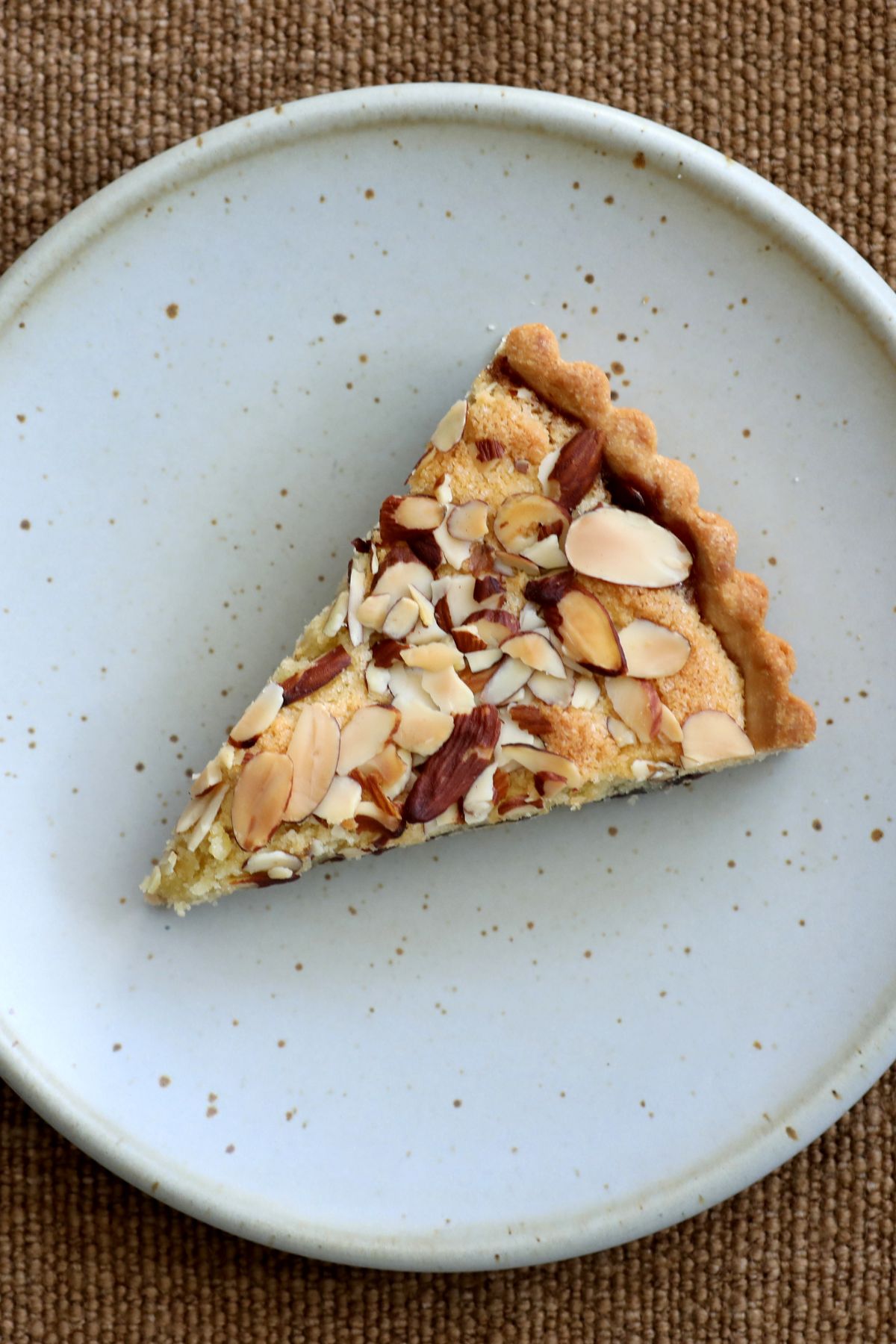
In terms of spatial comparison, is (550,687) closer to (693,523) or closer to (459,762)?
(459,762)

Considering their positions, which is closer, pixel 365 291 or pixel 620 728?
pixel 620 728

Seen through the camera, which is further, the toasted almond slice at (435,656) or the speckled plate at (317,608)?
the speckled plate at (317,608)

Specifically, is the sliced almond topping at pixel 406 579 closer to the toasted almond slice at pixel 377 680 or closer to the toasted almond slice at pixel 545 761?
the toasted almond slice at pixel 377 680

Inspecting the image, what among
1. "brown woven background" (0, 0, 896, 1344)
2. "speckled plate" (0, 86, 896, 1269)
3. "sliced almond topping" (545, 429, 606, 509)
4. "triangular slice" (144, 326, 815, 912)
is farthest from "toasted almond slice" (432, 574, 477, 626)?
"brown woven background" (0, 0, 896, 1344)

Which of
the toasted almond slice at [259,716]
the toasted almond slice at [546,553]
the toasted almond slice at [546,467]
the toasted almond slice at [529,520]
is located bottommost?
the toasted almond slice at [259,716]

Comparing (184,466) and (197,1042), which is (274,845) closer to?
(197,1042)

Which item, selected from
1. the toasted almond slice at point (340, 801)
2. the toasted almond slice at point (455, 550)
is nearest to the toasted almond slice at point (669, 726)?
the toasted almond slice at point (455, 550)

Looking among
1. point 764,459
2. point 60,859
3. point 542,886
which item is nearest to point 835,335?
point 764,459
